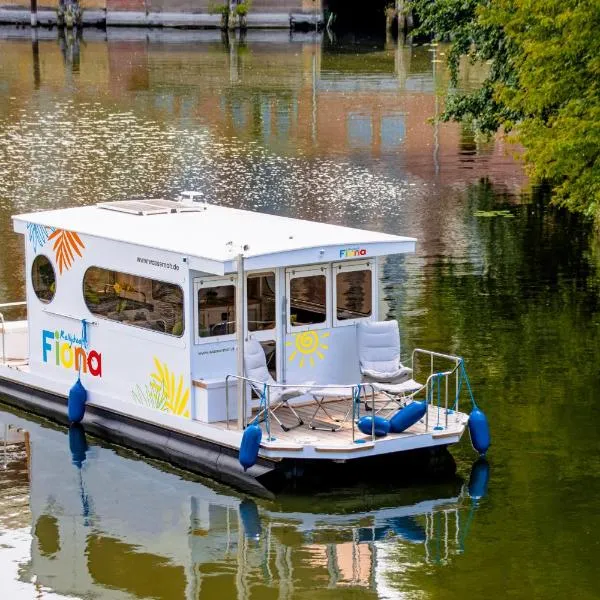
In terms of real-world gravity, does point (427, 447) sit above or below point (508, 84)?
below

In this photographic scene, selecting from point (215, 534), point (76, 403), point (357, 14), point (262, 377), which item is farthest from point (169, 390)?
point (357, 14)

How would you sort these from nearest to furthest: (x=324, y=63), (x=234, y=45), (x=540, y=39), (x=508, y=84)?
(x=540, y=39) < (x=508, y=84) < (x=324, y=63) < (x=234, y=45)

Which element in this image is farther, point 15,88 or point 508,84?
point 15,88

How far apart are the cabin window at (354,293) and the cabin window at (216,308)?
5.74ft

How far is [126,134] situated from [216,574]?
4104 centimetres

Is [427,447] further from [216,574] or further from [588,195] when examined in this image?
[588,195]

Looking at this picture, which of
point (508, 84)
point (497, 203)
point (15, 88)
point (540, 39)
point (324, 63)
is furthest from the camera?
point (324, 63)

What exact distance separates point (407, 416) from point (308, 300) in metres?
2.94

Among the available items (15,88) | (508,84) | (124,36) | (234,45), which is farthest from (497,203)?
(124,36)

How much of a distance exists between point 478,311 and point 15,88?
144 ft

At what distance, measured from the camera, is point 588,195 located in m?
35.4

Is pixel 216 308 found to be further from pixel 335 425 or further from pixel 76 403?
pixel 76 403

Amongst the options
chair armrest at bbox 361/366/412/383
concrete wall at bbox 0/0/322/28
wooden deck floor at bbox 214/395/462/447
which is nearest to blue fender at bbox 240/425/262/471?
wooden deck floor at bbox 214/395/462/447

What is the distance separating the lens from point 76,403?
25203 millimetres
